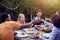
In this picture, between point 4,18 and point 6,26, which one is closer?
point 6,26

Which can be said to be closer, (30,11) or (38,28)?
(38,28)

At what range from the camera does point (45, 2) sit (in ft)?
17.9

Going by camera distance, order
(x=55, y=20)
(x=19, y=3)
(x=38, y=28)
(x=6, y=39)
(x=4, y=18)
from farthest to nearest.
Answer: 1. (x=19, y=3)
2. (x=38, y=28)
3. (x=4, y=18)
4. (x=6, y=39)
5. (x=55, y=20)

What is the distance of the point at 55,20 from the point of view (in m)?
2.20

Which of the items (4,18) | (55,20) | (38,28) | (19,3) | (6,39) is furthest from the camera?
(19,3)

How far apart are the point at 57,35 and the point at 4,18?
0.81 meters

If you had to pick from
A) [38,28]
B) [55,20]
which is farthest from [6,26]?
[38,28]

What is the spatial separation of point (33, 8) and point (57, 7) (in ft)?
2.41

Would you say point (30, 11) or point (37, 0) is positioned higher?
point (37, 0)

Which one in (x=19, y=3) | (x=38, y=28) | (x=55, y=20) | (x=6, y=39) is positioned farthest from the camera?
(x=19, y=3)

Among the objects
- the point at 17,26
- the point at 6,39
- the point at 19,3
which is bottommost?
the point at 6,39

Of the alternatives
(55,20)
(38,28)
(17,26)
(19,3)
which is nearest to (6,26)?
(17,26)

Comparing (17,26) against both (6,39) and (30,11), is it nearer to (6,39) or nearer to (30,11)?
(6,39)

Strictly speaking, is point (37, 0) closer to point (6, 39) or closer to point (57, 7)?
point (57, 7)
